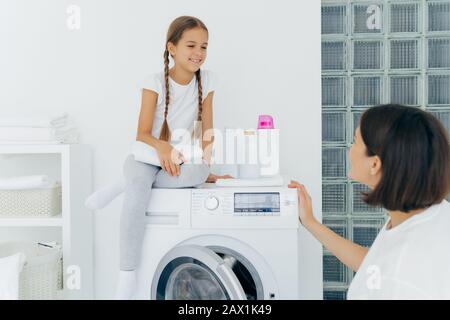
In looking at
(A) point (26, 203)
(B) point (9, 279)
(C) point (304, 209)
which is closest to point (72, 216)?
(A) point (26, 203)

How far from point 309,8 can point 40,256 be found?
135 centimetres

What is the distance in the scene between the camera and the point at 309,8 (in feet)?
6.26

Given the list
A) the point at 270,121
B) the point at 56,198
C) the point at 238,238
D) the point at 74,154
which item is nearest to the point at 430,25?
the point at 270,121

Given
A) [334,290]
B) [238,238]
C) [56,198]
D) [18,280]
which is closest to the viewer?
[238,238]

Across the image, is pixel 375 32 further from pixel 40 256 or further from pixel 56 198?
pixel 40 256

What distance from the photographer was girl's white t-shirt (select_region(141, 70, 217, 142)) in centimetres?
170

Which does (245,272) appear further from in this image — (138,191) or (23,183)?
(23,183)

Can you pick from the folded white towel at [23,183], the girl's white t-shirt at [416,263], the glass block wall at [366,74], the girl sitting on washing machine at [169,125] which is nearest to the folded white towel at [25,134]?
the folded white towel at [23,183]

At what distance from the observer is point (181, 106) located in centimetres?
172

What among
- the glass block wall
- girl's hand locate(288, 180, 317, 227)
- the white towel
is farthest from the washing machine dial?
the glass block wall

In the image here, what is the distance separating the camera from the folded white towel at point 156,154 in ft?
5.04

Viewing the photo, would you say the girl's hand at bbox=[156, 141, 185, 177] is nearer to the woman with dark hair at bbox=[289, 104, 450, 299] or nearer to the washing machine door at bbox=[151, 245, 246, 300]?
the washing machine door at bbox=[151, 245, 246, 300]
